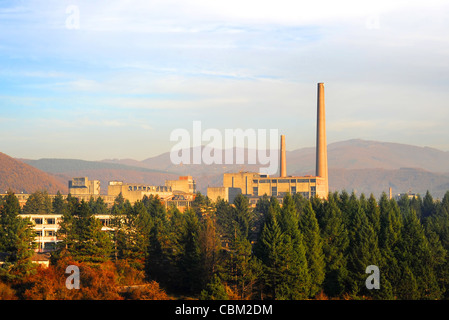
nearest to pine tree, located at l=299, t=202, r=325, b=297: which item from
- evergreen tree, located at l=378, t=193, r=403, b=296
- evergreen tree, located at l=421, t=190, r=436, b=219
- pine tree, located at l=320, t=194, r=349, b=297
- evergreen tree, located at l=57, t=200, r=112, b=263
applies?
pine tree, located at l=320, t=194, r=349, b=297

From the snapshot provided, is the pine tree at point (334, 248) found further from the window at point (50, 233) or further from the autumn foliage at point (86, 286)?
the window at point (50, 233)

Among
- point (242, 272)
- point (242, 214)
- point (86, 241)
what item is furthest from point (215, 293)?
point (242, 214)

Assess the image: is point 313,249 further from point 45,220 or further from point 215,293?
point 45,220

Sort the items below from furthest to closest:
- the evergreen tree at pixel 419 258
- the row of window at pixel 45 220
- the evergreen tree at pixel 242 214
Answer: the evergreen tree at pixel 242 214 → the row of window at pixel 45 220 → the evergreen tree at pixel 419 258

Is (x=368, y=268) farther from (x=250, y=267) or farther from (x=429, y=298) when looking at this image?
(x=250, y=267)

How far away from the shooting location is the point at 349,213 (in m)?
94.4

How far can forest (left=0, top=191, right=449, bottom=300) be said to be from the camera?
6825 cm

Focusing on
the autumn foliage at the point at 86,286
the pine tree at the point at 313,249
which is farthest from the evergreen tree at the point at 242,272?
the autumn foliage at the point at 86,286

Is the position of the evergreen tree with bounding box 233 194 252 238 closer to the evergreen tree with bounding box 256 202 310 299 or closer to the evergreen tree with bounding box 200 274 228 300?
the evergreen tree with bounding box 256 202 310 299

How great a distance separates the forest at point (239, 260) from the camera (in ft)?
224

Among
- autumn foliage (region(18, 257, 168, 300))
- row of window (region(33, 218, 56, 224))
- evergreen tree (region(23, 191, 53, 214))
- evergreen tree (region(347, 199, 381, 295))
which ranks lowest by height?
autumn foliage (region(18, 257, 168, 300))
